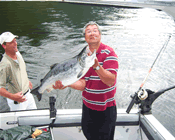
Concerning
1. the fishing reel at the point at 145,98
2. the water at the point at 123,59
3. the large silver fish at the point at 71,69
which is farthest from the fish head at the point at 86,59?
the water at the point at 123,59

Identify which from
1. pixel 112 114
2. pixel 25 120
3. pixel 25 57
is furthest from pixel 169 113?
pixel 25 57

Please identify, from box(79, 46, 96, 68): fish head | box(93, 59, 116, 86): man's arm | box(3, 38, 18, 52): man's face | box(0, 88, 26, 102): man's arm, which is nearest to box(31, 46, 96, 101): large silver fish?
box(79, 46, 96, 68): fish head

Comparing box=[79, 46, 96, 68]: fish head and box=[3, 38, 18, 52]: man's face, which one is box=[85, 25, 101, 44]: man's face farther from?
box=[3, 38, 18, 52]: man's face

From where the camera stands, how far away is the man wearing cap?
2.94m

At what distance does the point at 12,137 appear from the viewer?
229 centimetres

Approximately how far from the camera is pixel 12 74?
302 cm

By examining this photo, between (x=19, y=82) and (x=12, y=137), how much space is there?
1202 mm

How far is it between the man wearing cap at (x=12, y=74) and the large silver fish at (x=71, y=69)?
3.75ft

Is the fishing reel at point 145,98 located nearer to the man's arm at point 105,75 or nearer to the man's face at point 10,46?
the man's arm at point 105,75

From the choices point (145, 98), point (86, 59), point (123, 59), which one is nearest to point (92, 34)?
point (86, 59)

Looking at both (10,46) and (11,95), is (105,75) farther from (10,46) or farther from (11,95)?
(10,46)

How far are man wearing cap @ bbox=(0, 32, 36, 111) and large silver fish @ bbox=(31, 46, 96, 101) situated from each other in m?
1.14

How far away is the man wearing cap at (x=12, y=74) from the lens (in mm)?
2936

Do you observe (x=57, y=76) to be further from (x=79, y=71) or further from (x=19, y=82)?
(x=19, y=82)
